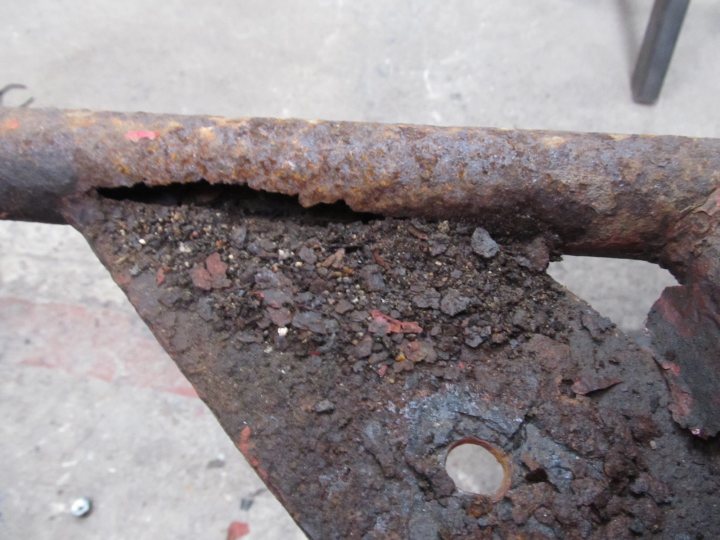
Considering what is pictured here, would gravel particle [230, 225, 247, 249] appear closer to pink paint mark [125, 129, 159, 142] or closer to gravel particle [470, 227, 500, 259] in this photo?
pink paint mark [125, 129, 159, 142]

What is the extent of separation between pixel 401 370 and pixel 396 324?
7 centimetres

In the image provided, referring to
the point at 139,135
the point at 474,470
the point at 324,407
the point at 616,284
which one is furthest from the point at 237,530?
the point at 616,284

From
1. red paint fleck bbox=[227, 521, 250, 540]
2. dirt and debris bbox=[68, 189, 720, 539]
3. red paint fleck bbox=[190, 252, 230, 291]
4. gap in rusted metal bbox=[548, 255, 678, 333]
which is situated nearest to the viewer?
dirt and debris bbox=[68, 189, 720, 539]

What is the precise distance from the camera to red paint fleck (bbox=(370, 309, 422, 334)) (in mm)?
896

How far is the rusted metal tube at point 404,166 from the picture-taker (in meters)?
0.90

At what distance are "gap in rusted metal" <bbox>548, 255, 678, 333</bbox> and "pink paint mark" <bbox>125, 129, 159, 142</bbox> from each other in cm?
155

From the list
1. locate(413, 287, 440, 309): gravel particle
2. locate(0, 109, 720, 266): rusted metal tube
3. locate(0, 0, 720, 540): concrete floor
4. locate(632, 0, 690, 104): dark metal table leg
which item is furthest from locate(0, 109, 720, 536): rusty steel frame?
locate(632, 0, 690, 104): dark metal table leg

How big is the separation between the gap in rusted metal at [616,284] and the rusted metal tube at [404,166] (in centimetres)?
124

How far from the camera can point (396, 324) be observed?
900 millimetres

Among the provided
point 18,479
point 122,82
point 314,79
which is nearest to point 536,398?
point 18,479

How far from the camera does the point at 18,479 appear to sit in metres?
1.91

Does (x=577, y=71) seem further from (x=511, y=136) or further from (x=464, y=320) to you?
(x=464, y=320)

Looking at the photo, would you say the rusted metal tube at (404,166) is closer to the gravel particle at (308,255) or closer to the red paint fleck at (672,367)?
the gravel particle at (308,255)

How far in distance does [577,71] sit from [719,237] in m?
1.76
